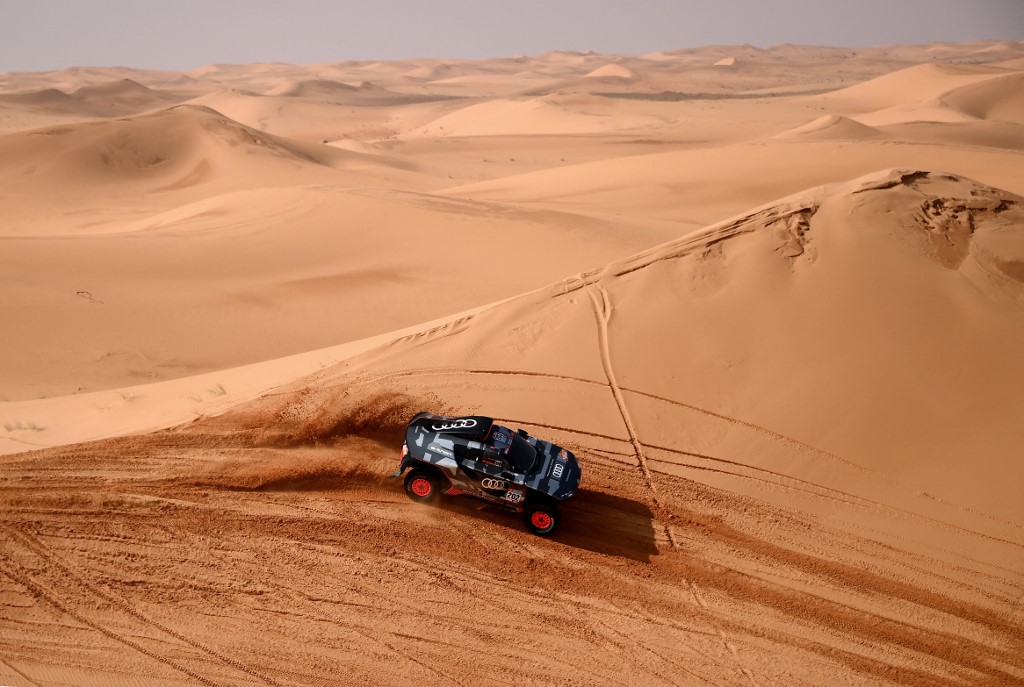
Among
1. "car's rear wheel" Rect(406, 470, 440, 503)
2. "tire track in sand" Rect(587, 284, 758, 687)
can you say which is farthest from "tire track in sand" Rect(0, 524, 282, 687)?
"tire track in sand" Rect(587, 284, 758, 687)

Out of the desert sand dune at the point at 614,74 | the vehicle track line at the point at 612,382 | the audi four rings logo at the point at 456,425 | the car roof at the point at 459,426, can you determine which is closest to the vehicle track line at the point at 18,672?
the car roof at the point at 459,426

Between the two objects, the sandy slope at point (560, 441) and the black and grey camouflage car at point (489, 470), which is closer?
the sandy slope at point (560, 441)

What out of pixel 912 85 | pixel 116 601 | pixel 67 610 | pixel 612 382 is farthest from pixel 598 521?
pixel 912 85

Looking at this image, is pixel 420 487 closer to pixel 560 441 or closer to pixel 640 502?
pixel 560 441

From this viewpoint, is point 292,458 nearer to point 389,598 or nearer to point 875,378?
point 389,598

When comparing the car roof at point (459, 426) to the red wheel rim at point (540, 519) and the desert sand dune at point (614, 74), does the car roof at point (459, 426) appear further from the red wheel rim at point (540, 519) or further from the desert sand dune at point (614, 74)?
the desert sand dune at point (614, 74)

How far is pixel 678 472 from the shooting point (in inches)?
344

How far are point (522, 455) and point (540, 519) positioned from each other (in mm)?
696

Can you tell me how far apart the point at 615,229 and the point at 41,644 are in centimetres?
1623

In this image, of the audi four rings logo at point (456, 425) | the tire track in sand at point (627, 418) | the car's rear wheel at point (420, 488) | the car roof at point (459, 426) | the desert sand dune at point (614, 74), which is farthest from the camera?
the desert sand dune at point (614, 74)

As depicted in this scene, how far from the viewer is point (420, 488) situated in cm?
797

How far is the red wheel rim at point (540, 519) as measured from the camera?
7.67 m

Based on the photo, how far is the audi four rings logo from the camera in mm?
7844

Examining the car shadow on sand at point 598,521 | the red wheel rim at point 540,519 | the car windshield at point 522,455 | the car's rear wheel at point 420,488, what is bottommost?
the car shadow on sand at point 598,521
